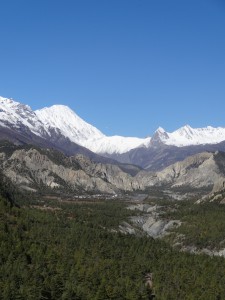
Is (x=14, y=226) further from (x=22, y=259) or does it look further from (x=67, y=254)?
(x=22, y=259)

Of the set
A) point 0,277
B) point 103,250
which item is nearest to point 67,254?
point 103,250

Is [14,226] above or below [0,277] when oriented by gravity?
above

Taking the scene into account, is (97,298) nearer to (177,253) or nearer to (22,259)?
(22,259)

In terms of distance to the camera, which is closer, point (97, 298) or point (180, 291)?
point (97, 298)

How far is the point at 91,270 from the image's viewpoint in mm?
151625

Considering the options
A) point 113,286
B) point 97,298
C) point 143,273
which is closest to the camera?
point 97,298

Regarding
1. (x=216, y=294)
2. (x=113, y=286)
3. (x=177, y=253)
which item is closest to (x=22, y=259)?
(x=113, y=286)

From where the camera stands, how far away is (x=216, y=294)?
5817 inches

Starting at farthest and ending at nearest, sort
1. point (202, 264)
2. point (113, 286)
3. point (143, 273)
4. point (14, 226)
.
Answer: point (14, 226), point (202, 264), point (143, 273), point (113, 286)

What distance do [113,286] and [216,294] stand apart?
26858 millimetres

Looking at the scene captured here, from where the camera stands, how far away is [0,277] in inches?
5344

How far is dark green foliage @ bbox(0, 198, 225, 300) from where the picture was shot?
13538 cm

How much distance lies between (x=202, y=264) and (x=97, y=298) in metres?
56.5

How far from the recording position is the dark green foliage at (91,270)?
135m
